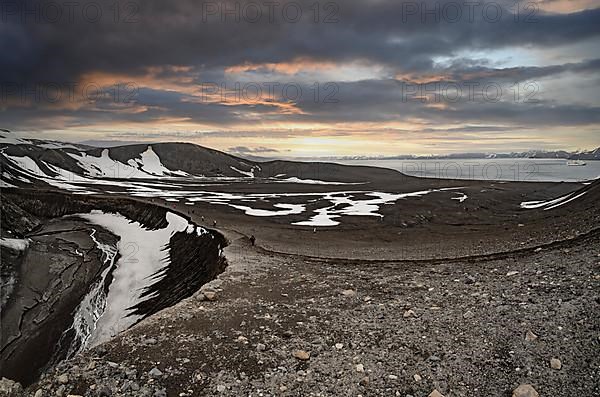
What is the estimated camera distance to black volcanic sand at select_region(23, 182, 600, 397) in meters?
7.62

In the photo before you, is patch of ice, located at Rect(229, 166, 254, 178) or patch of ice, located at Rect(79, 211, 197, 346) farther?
patch of ice, located at Rect(229, 166, 254, 178)

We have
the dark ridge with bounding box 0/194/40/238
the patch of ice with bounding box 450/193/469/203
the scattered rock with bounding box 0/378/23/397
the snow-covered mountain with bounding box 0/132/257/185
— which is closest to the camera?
the scattered rock with bounding box 0/378/23/397

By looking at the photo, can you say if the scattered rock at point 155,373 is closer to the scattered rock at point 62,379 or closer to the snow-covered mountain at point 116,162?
the scattered rock at point 62,379

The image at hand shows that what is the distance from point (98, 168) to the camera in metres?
130

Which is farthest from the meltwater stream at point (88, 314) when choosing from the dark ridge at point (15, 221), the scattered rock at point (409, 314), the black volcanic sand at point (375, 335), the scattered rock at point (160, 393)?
the scattered rock at point (409, 314)

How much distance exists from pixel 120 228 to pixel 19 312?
925 inches

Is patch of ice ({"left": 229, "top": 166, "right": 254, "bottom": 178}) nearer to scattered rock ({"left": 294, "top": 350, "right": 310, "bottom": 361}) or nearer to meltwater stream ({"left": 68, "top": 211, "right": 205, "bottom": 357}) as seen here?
meltwater stream ({"left": 68, "top": 211, "right": 205, "bottom": 357})

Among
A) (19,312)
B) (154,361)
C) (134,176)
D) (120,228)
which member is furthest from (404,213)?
(134,176)

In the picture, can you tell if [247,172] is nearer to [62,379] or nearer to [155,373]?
[155,373]

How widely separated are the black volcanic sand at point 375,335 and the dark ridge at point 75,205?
39.2 meters

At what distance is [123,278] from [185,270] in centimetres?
733

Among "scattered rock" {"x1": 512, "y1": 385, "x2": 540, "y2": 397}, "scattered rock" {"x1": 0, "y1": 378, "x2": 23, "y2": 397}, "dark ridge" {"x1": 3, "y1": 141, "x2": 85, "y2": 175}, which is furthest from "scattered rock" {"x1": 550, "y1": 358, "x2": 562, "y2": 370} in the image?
"dark ridge" {"x1": 3, "y1": 141, "x2": 85, "y2": 175}

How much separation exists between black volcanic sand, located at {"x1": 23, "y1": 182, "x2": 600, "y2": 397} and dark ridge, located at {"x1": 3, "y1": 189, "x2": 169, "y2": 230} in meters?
39.2

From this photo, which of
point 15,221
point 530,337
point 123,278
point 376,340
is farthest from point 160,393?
point 15,221
